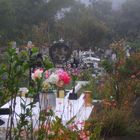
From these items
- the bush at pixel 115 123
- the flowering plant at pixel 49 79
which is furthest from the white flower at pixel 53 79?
the bush at pixel 115 123

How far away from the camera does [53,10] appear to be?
43688 millimetres

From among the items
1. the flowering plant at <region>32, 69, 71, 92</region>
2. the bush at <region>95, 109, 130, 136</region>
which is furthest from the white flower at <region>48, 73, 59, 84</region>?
the bush at <region>95, 109, 130, 136</region>

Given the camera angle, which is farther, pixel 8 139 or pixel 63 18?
pixel 63 18

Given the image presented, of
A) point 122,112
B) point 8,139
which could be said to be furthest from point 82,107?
point 8,139

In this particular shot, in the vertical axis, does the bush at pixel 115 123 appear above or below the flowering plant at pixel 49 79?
below

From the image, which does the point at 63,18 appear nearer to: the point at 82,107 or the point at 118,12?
the point at 118,12

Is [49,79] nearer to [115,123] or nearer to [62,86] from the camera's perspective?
[62,86]

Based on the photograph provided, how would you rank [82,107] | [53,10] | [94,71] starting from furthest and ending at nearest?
[53,10], [94,71], [82,107]

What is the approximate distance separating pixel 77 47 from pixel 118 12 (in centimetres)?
1178

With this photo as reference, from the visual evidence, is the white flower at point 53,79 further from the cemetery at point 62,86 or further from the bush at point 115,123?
the bush at point 115,123

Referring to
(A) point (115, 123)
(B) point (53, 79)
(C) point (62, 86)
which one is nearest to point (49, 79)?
(B) point (53, 79)

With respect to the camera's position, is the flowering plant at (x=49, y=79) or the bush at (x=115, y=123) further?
the bush at (x=115, y=123)

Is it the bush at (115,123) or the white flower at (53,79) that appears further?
the bush at (115,123)

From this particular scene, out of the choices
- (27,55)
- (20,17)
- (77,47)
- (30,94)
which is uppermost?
(20,17)
